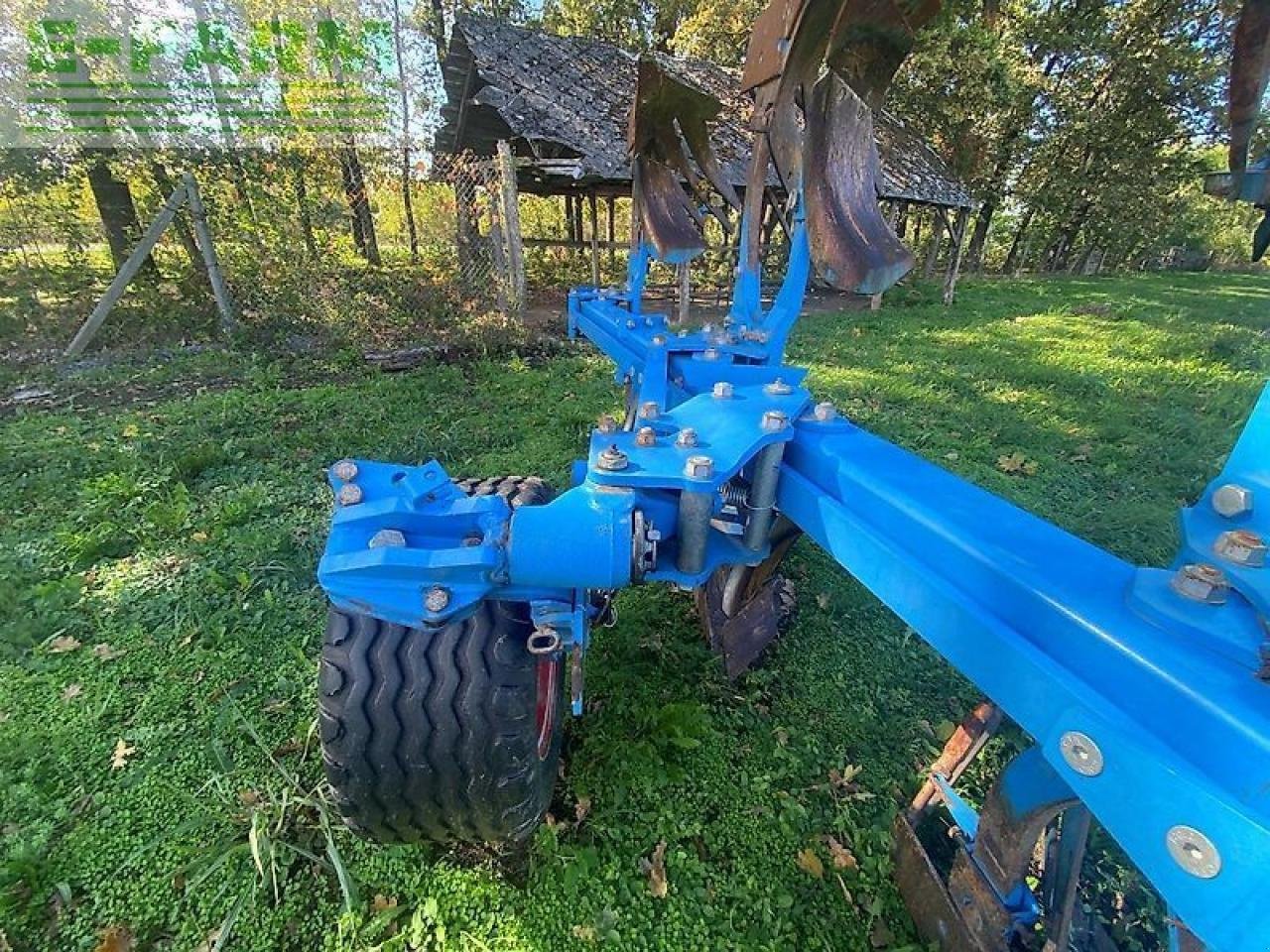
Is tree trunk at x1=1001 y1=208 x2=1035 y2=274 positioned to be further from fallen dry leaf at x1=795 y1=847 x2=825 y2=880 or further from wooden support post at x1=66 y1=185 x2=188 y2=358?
fallen dry leaf at x1=795 y1=847 x2=825 y2=880

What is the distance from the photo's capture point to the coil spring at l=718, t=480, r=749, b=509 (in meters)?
1.44

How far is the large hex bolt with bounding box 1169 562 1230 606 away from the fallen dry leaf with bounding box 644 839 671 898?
4.76 ft

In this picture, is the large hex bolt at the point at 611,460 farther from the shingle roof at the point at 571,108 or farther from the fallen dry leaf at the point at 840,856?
the shingle roof at the point at 571,108

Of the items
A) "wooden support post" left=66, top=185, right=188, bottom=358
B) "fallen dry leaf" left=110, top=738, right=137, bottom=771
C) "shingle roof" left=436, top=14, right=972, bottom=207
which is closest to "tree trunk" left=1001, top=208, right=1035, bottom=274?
"shingle roof" left=436, top=14, right=972, bottom=207

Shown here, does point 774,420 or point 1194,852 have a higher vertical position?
point 774,420

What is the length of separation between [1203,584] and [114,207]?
38.6ft

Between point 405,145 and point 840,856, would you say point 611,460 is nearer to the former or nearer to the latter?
point 840,856

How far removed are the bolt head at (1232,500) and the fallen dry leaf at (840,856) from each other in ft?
4.62

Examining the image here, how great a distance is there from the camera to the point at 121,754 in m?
2.01

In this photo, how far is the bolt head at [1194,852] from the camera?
0.63m

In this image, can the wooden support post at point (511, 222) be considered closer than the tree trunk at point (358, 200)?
Yes

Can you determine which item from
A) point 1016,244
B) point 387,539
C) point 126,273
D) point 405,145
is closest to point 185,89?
point 405,145

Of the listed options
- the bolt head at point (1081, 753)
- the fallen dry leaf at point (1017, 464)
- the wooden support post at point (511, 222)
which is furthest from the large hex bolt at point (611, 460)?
the wooden support post at point (511, 222)

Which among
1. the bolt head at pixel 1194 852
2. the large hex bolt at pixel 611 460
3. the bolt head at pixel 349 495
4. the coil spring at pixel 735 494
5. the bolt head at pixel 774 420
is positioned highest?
the bolt head at pixel 774 420
